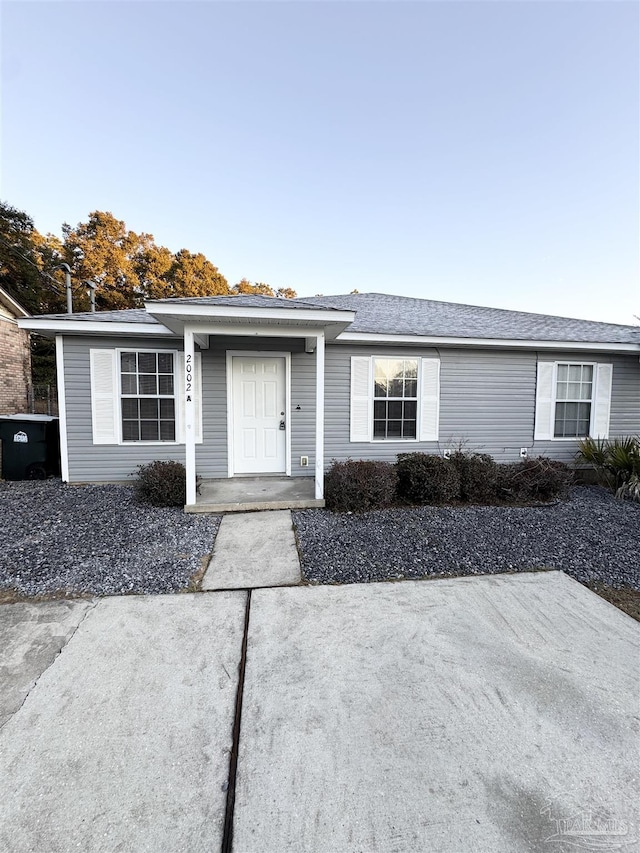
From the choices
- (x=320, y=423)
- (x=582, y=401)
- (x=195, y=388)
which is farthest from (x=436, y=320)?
(x=195, y=388)

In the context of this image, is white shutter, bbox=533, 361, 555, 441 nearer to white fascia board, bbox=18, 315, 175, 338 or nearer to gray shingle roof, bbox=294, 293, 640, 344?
gray shingle roof, bbox=294, 293, 640, 344

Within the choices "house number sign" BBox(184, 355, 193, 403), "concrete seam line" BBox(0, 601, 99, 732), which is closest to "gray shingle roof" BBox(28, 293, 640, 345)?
"house number sign" BBox(184, 355, 193, 403)

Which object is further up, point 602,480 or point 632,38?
point 632,38

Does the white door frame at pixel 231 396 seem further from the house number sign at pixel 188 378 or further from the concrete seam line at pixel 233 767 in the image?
the concrete seam line at pixel 233 767

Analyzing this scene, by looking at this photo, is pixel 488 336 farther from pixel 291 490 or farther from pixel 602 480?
pixel 291 490

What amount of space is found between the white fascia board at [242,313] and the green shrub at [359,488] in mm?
2072

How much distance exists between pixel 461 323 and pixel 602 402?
312cm

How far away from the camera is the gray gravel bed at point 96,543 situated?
10.6ft

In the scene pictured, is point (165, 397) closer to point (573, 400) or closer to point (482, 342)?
point (482, 342)

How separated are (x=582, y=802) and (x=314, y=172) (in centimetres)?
1336

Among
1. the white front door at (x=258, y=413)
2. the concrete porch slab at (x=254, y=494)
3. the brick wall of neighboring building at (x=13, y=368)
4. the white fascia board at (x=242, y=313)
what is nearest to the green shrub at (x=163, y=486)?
the concrete porch slab at (x=254, y=494)

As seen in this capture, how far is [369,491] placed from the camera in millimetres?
5156

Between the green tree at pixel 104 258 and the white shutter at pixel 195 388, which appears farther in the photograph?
the green tree at pixel 104 258

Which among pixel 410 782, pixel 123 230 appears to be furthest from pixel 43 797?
pixel 123 230
